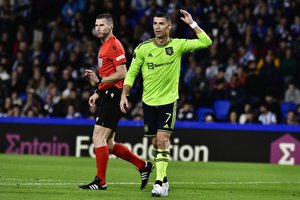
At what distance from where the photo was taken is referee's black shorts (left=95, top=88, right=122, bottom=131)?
1169 cm

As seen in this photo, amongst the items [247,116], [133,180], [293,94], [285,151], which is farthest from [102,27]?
[293,94]

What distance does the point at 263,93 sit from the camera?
912 inches

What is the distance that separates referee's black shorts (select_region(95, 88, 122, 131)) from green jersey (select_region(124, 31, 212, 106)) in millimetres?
548

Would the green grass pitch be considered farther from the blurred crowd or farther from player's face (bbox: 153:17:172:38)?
the blurred crowd

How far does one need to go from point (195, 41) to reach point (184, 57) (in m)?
14.0

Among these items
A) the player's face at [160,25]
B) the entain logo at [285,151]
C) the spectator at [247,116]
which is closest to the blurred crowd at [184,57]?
the spectator at [247,116]

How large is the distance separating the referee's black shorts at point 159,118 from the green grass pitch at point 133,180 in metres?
0.85

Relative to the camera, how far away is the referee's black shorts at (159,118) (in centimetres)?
1116

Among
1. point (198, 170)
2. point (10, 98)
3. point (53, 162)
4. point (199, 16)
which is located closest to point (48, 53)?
point (10, 98)

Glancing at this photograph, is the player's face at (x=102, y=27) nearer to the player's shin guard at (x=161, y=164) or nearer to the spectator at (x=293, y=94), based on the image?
the player's shin guard at (x=161, y=164)

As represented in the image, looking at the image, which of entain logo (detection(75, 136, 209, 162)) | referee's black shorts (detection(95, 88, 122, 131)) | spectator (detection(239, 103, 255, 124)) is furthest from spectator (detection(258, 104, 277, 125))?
referee's black shorts (detection(95, 88, 122, 131))

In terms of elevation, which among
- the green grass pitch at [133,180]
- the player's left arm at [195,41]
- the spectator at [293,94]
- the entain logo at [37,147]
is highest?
the player's left arm at [195,41]

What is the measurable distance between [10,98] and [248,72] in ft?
22.1

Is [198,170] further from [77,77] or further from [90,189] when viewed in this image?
[77,77]
